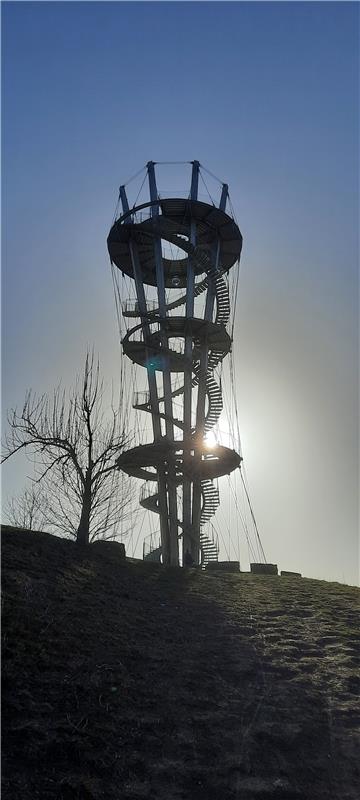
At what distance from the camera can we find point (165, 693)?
1128 cm

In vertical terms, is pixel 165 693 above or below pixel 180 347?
below

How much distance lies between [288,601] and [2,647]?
11.3 meters

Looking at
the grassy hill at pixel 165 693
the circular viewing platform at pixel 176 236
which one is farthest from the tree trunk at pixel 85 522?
the circular viewing platform at pixel 176 236

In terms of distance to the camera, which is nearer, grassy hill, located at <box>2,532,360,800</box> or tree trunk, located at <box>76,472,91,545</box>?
grassy hill, located at <box>2,532,360,800</box>

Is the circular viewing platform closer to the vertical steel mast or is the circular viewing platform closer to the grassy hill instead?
the vertical steel mast

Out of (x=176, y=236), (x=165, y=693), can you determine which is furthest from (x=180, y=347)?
(x=165, y=693)

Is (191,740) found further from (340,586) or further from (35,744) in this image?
(340,586)

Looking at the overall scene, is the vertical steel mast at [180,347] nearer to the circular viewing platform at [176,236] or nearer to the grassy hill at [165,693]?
the circular viewing platform at [176,236]

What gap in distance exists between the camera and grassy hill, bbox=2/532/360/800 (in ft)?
28.1

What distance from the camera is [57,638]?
12.3 meters

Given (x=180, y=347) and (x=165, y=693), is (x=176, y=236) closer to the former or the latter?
(x=180, y=347)

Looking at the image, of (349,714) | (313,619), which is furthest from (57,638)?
(313,619)

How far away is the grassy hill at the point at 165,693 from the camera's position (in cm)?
858

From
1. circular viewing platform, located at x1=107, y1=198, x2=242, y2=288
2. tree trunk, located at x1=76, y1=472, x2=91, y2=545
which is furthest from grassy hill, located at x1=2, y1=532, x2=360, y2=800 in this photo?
circular viewing platform, located at x1=107, y1=198, x2=242, y2=288
